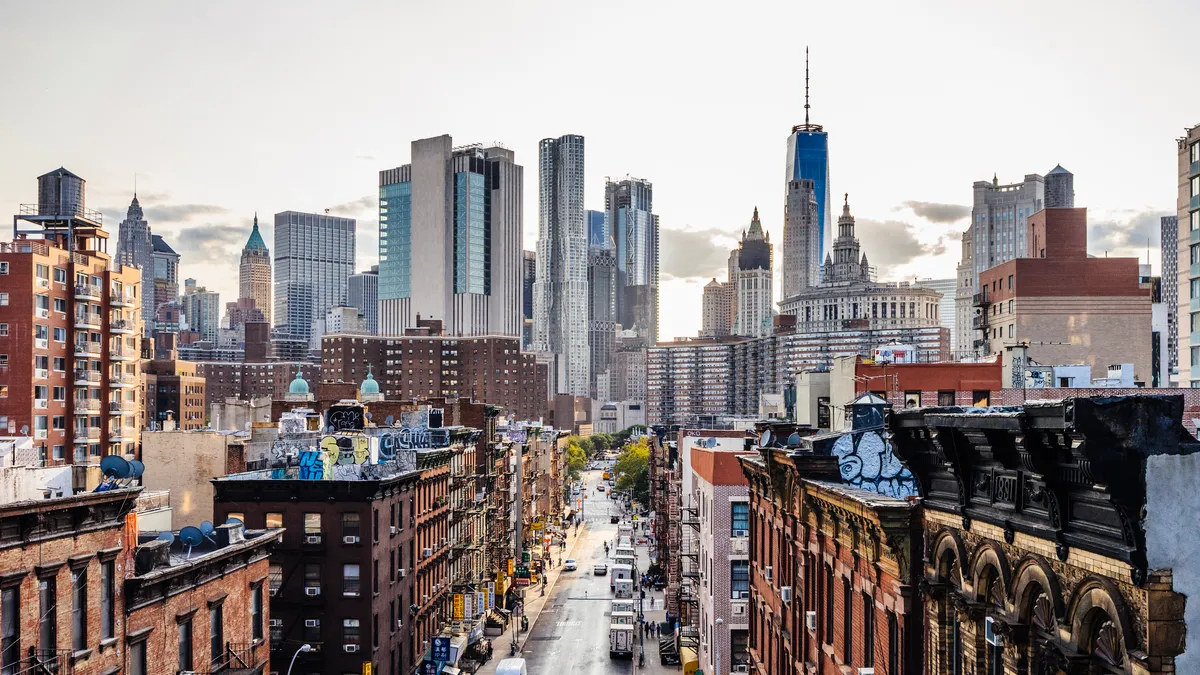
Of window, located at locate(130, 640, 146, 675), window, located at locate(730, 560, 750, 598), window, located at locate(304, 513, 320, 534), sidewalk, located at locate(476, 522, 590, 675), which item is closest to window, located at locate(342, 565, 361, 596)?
window, located at locate(304, 513, 320, 534)

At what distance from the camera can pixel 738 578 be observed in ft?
177

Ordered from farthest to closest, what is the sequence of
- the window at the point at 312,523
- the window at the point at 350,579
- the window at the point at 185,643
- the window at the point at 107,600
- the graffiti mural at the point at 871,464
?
1. the window at the point at 312,523
2. the window at the point at 350,579
3. the window at the point at 185,643
4. the graffiti mural at the point at 871,464
5. the window at the point at 107,600

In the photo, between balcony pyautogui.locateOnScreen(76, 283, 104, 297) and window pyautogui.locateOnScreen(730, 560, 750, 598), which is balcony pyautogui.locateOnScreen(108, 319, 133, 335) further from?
window pyautogui.locateOnScreen(730, 560, 750, 598)

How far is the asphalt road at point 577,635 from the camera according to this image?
80.1 meters

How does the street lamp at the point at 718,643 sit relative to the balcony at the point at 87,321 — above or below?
below

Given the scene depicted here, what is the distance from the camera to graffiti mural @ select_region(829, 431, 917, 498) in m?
28.8

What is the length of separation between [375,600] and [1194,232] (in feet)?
223

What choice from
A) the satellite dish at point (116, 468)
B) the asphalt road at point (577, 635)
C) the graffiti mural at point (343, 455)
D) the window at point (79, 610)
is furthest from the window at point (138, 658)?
the asphalt road at point (577, 635)

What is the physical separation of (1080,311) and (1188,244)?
1010cm

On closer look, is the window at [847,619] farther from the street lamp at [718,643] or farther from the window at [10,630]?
the street lamp at [718,643]

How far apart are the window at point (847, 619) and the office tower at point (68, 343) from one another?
68227 millimetres

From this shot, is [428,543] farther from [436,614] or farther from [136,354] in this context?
[136,354]

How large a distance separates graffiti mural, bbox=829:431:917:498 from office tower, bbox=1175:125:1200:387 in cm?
6650

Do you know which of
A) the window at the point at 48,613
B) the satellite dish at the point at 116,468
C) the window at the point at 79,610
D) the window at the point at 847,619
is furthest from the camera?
the satellite dish at the point at 116,468
